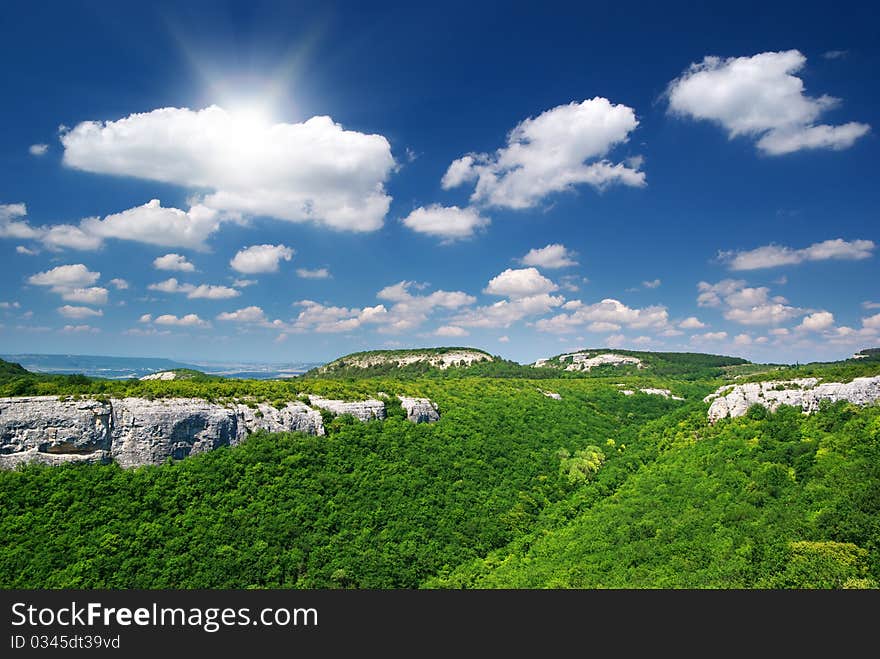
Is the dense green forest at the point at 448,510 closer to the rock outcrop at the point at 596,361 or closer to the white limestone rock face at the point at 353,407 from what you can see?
the white limestone rock face at the point at 353,407

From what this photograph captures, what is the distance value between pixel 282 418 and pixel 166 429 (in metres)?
12.0

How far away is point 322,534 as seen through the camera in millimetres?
41406

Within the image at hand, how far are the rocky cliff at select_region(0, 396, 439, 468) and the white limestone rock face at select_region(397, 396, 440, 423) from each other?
18.4m

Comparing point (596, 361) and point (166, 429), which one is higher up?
point (596, 361)

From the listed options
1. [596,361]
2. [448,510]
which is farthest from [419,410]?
[596,361]

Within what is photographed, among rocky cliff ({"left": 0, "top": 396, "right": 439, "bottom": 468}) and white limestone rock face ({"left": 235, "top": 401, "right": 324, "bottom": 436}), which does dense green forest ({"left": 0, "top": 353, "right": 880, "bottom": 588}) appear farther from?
white limestone rock face ({"left": 235, "top": 401, "right": 324, "bottom": 436})

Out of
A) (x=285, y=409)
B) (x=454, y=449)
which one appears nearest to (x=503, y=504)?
(x=454, y=449)

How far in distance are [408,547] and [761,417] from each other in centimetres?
5139

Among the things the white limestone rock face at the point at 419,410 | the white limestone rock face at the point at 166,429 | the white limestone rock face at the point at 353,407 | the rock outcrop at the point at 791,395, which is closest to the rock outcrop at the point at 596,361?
the rock outcrop at the point at 791,395

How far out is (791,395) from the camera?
6116 centimetres

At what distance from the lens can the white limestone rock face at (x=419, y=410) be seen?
210 ft

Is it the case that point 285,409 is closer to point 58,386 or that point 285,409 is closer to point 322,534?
point 322,534

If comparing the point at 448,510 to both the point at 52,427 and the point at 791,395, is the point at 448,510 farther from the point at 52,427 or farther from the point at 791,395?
the point at 791,395

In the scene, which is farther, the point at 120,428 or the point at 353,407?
the point at 353,407
